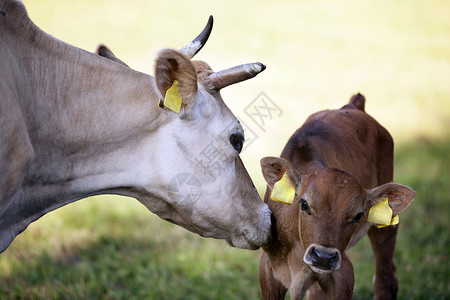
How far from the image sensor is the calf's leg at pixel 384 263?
535cm

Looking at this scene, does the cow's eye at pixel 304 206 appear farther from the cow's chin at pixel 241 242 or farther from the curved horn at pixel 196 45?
the curved horn at pixel 196 45

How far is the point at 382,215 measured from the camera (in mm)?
4145

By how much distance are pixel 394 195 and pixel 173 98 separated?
1.74m

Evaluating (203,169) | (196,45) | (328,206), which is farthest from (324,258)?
(196,45)

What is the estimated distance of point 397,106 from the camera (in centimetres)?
1212

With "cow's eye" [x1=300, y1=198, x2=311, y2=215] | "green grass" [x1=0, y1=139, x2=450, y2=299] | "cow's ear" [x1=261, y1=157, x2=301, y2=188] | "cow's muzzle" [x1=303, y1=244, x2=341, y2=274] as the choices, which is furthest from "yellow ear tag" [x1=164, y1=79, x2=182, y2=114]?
"green grass" [x1=0, y1=139, x2=450, y2=299]

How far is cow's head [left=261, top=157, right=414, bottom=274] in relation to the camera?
3801 millimetres

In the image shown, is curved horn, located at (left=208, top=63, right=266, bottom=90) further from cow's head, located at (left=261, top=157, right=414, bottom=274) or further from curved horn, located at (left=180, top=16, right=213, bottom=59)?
cow's head, located at (left=261, top=157, right=414, bottom=274)

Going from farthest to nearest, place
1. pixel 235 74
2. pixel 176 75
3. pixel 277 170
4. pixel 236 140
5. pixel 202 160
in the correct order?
pixel 277 170
pixel 236 140
pixel 202 160
pixel 235 74
pixel 176 75

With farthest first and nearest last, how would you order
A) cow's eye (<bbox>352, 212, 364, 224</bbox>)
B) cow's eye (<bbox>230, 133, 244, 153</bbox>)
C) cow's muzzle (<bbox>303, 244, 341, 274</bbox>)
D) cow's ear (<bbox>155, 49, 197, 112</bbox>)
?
cow's eye (<bbox>352, 212, 364, 224</bbox>) → cow's eye (<bbox>230, 133, 244, 153</bbox>) → cow's muzzle (<bbox>303, 244, 341, 274</bbox>) → cow's ear (<bbox>155, 49, 197, 112</bbox>)

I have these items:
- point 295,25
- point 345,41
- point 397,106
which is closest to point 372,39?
point 345,41

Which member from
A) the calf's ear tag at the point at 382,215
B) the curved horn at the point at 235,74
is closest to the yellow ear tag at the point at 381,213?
the calf's ear tag at the point at 382,215

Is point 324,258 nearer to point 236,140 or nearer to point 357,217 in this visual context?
point 357,217

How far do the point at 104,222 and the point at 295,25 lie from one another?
12.3 metres
